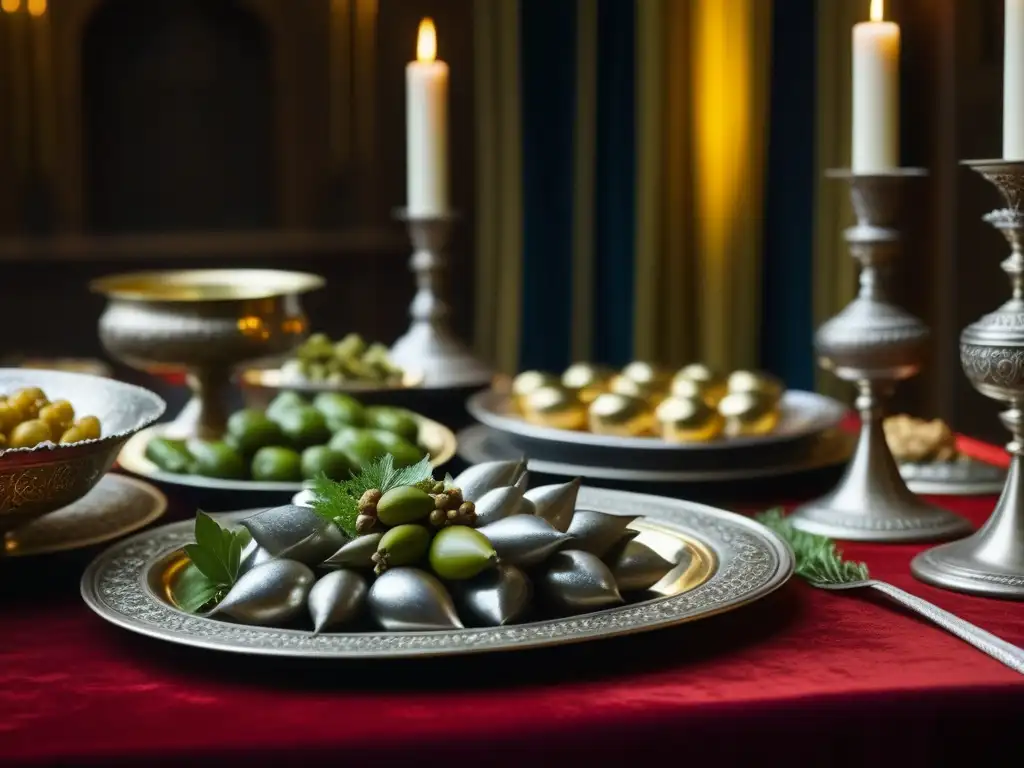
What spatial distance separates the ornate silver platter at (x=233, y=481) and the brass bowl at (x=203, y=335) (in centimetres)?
6

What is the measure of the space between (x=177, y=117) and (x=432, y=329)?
7.82 ft

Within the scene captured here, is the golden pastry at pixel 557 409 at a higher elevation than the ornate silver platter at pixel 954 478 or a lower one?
higher

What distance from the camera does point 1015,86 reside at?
34.8 inches

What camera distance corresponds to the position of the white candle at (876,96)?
41.8 inches

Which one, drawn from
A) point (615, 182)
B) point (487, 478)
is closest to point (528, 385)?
point (487, 478)

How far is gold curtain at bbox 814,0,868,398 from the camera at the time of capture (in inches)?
104

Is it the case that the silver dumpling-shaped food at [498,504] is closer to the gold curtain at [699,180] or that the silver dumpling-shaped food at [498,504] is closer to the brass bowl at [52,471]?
the brass bowl at [52,471]

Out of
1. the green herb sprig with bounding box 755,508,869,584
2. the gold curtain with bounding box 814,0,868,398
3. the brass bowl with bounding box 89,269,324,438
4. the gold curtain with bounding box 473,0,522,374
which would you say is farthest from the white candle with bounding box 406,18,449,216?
the gold curtain with bounding box 473,0,522,374

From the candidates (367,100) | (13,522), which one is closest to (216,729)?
(13,522)

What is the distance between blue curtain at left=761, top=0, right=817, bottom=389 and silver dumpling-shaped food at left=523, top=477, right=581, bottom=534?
2014 millimetres

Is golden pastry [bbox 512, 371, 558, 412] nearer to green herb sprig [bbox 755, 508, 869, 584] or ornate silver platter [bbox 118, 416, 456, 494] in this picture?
ornate silver platter [bbox 118, 416, 456, 494]

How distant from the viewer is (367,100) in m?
3.68

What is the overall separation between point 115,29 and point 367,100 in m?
0.74

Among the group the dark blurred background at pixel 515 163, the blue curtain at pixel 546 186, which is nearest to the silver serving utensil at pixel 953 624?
the dark blurred background at pixel 515 163
